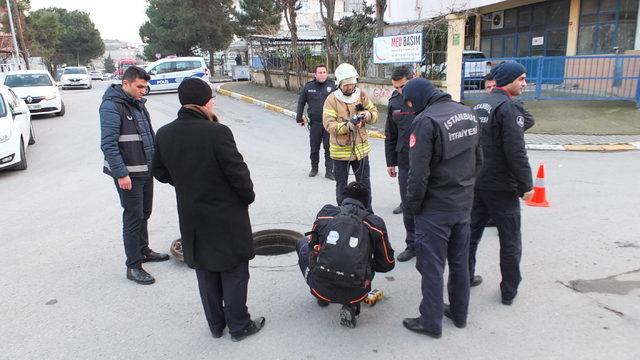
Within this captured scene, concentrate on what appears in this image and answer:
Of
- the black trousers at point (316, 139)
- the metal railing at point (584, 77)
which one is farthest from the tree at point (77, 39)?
the black trousers at point (316, 139)

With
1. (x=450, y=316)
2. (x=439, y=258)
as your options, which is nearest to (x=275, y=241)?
(x=450, y=316)

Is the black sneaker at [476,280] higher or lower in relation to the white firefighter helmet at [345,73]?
lower

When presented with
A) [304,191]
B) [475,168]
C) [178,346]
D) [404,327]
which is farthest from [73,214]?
[475,168]

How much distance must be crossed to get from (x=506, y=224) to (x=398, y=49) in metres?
10.8

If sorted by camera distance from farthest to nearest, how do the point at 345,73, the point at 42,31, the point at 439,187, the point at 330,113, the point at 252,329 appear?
the point at 42,31 < the point at 330,113 < the point at 345,73 < the point at 252,329 < the point at 439,187

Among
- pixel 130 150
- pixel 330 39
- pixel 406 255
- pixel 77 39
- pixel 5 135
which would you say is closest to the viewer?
pixel 130 150

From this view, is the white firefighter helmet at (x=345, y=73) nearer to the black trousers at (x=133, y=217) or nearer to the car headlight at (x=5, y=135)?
the black trousers at (x=133, y=217)

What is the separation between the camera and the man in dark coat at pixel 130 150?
4051mm

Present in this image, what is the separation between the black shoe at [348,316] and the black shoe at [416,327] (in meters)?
0.37

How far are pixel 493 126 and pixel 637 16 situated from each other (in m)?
16.1

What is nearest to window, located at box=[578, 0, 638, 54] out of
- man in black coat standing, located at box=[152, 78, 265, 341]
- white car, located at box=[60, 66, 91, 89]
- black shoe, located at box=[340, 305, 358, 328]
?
black shoe, located at box=[340, 305, 358, 328]

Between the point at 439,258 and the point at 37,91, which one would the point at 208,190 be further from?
the point at 37,91

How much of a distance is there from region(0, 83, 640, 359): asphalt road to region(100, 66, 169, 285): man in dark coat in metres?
0.40

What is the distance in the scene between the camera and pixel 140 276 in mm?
4320
